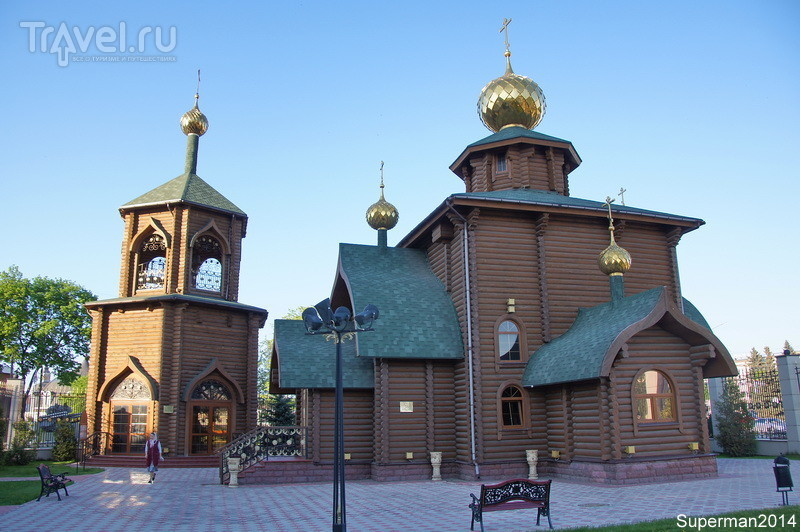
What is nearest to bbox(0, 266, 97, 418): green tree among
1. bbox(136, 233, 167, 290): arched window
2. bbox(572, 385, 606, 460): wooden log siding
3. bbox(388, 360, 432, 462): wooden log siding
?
bbox(136, 233, 167, 290): arched window

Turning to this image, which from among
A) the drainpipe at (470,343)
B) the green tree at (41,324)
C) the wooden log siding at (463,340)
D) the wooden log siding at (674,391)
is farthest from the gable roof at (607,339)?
the green tree at (41,324)

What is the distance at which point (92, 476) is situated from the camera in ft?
55.3

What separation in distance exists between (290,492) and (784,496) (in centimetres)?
947

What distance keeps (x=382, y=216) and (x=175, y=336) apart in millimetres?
8210

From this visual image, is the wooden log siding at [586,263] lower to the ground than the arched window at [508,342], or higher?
higher

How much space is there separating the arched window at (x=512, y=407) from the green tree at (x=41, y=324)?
26417 millimetres

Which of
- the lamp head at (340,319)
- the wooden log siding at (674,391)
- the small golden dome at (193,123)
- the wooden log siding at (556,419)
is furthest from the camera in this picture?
the small golden dome at (193,123)

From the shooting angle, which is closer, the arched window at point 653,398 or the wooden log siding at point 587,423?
the wooden log siding at point 587,423

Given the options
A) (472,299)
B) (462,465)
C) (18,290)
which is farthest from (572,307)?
(18,290)

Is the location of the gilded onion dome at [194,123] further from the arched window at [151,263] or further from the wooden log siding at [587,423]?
the wooden log siding at [587,423]

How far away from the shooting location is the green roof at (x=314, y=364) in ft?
52.7

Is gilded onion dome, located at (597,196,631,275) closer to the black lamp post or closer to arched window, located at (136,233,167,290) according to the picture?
the black lamp post

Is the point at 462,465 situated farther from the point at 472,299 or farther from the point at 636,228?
Result: the point at 636,228

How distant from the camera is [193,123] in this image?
84.5ft
